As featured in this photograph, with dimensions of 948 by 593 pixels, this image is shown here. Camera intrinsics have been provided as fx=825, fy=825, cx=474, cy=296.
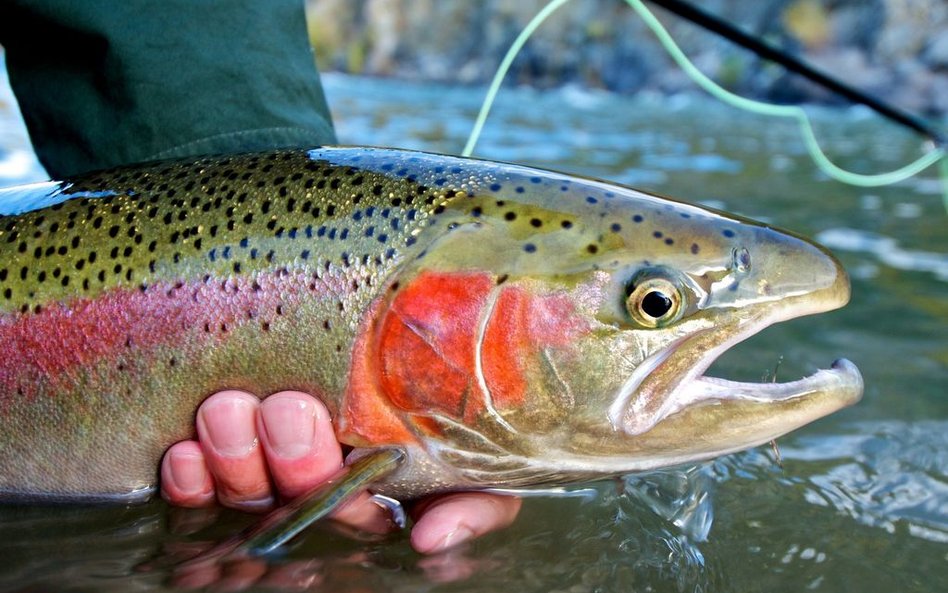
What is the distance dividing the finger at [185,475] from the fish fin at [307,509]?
0.77 ft

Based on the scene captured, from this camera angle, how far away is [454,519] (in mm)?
1916

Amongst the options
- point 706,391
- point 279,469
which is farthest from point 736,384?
point 279,469

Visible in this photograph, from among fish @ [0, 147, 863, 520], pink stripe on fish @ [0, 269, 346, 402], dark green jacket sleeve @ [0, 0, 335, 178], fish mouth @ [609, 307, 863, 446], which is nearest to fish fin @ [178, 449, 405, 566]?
fish @ [0, 147, 863, 520]

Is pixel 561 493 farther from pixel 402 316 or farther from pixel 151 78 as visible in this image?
pixel 151 78

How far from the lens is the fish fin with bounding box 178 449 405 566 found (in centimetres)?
169

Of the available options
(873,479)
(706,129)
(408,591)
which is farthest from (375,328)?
(706,129)

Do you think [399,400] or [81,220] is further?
[81,220]

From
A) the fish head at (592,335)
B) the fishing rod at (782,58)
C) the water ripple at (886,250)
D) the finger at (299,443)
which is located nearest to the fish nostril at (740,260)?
the fish head at (592,335)

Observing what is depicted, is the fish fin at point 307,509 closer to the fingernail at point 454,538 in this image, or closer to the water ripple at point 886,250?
the fingernail at point 454,538

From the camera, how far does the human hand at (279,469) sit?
6.03 ft

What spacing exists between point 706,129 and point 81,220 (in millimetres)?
18057

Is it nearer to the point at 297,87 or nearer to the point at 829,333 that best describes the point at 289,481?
the point at 297,87

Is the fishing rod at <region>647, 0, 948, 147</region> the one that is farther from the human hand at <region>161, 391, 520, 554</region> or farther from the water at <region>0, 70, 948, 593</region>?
the human hand at <region>161, 391, 520, 554</region>

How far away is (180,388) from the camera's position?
1.91 m
